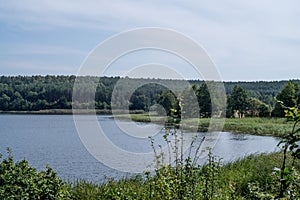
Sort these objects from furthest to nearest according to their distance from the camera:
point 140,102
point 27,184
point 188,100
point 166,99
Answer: point 188,100 < point 140,102 < point 166,99 < point 27,184

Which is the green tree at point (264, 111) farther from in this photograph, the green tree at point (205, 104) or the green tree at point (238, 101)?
the green tree at point (205, 104)

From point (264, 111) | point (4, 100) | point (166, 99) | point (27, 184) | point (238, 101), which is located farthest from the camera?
point (4, 100)

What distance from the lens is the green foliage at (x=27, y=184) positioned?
377 centimetres

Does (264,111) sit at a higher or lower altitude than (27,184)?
higher

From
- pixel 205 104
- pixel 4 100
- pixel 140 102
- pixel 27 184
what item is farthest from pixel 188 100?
pixel 4 100

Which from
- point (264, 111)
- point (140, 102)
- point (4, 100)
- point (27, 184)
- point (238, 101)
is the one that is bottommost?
point (27, 184)

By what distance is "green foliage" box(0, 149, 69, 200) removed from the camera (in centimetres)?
377

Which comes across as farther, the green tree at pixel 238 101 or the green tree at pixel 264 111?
the green tree at pixel 238 101

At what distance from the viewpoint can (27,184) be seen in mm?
3885

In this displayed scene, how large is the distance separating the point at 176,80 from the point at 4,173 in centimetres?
421

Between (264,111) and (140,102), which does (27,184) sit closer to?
(140,102)

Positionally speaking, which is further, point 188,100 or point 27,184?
point 188,100

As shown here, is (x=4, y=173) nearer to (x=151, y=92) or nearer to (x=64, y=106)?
(x=151, y=92)

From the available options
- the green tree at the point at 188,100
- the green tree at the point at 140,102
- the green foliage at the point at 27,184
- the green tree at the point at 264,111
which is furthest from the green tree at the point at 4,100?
the green foliage at the point at 27,184
